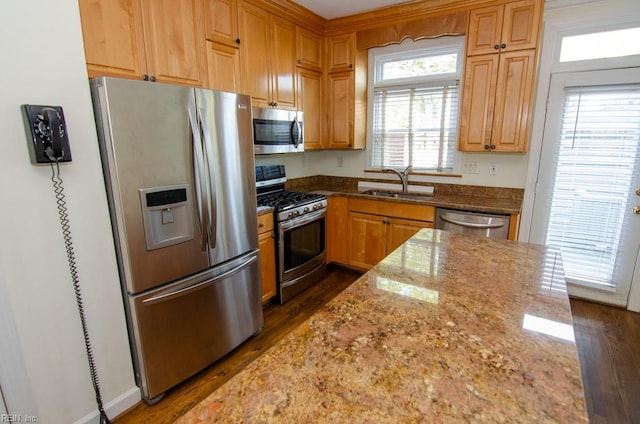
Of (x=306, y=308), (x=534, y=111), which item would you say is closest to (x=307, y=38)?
(x=534, y=111)

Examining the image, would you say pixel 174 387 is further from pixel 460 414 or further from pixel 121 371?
pixel 460 414

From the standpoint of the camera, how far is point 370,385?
71 centimetres

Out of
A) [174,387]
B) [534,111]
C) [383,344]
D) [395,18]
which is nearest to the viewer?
[383,344]

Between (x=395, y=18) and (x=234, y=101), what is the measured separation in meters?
2.05

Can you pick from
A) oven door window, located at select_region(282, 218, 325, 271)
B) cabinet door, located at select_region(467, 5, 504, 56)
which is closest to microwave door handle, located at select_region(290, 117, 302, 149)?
oven door window, located at select_region(282, 218, 325, 271)

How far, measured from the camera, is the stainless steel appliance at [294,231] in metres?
2.75

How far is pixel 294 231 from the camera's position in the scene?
286 cm

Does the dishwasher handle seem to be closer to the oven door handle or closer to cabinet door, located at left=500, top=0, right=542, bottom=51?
the oven door handle

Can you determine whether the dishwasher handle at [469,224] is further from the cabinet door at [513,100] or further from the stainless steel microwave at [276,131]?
the stainless steel microwave at [276,131]

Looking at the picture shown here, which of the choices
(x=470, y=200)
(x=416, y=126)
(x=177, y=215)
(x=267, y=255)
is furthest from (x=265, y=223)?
(x=416, y=126)

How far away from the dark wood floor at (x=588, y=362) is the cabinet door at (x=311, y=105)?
158 cm

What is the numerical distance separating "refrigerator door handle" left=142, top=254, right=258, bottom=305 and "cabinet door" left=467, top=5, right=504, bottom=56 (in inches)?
99.8

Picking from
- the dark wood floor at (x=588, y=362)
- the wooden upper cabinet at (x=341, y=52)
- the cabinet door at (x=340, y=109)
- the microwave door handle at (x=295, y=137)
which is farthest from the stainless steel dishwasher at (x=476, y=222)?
the wooden upper cabinet at (x=341, y=52)

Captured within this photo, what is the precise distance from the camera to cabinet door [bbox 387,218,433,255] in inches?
119
